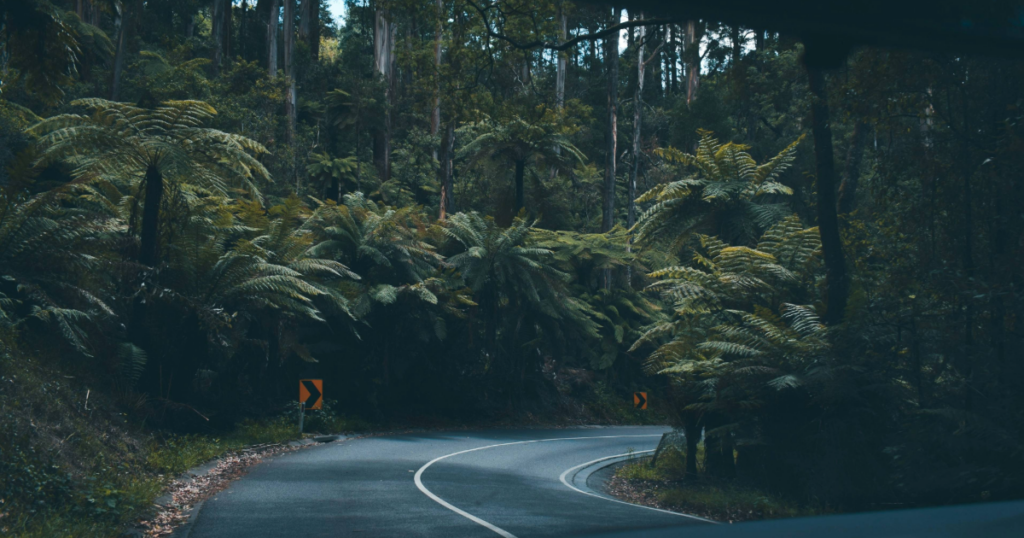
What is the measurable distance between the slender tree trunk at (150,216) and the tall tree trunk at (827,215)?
11093 millimetres

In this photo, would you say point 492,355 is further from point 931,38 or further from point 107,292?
point 931,38

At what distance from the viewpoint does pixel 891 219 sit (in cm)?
1008

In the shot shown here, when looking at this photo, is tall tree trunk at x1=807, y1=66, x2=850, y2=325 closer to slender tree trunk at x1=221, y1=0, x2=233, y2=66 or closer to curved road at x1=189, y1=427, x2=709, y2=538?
curved road at x1=189, y1=427, x2=709, y2=538

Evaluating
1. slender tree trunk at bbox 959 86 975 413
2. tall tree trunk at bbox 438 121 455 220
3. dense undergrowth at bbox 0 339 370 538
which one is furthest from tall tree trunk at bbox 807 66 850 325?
tall tree trunk at bbox 438 121 455 220

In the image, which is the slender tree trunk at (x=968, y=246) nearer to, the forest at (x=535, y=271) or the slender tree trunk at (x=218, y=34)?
the forest at (x=535, y=271)

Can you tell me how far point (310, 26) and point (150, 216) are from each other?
31836 mm

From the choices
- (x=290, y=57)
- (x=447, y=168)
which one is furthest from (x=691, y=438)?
(x=290, y=57)

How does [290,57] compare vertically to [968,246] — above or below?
above

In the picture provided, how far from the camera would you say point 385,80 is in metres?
34.2

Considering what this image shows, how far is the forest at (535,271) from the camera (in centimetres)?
904

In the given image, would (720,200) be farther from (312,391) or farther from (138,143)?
(138,143)

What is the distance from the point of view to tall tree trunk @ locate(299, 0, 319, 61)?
37656mm

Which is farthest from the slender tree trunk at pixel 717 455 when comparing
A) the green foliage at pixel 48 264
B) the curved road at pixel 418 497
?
the green foliage at pixel 48 264

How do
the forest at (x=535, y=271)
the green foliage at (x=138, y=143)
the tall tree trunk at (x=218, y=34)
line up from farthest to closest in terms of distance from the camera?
the tall tree trunk at (x=218, y=34) < the green foliage at (x=138, y=143) < the forest at (x=535, y=271)
